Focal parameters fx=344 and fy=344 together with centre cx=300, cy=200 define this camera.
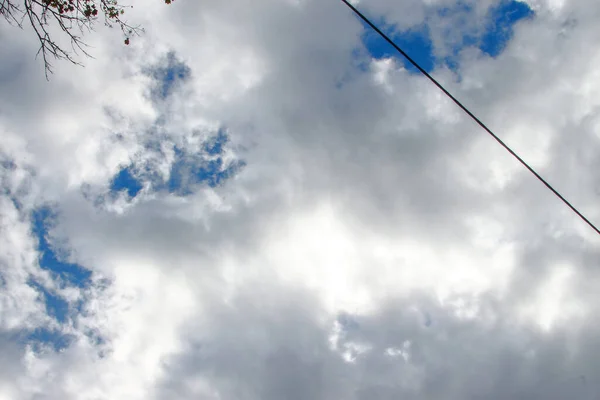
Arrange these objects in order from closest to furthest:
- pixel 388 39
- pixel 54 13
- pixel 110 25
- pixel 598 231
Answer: pixel 388 39 < pixel 598 231 < pixel 54 13 < pixel 110 25

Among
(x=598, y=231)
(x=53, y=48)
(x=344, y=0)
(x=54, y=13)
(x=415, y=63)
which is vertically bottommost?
(x=598, y=231)

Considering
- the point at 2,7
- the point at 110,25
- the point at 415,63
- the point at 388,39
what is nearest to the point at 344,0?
the point at 388,39

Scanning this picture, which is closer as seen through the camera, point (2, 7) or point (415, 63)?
point (415, 63)

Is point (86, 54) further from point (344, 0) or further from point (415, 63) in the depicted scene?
point (415, 63)

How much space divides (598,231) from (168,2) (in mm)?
14454

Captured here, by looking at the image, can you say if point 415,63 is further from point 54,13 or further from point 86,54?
point 54,13

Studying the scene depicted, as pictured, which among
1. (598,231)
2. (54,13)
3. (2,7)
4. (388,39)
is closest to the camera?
(388,39)

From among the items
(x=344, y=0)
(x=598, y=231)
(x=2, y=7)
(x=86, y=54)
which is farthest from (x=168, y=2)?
(x=598, y=231)

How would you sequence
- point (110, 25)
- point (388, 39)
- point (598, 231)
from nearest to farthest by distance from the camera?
point (388, 39) < point (598, 231) < point (110, 25)

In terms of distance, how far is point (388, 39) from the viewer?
670cm

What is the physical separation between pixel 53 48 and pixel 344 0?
866cm

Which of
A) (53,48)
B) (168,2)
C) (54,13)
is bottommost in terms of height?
(53,48)

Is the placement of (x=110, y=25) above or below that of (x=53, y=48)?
above

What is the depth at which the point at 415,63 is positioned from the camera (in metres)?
6.98
